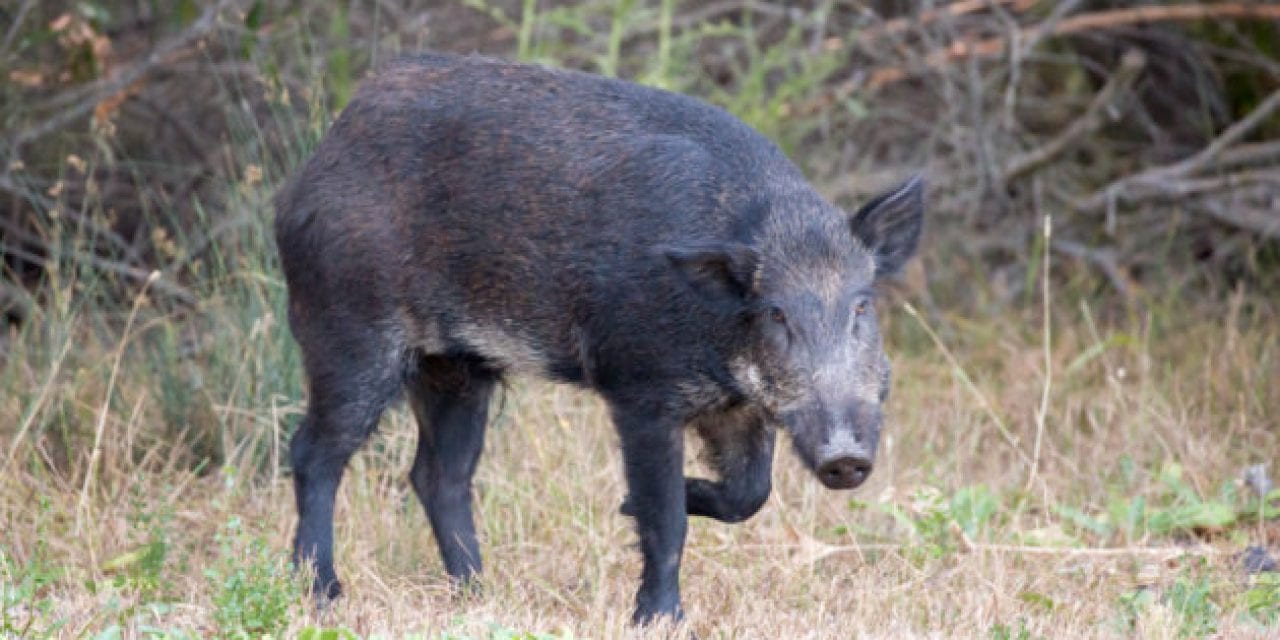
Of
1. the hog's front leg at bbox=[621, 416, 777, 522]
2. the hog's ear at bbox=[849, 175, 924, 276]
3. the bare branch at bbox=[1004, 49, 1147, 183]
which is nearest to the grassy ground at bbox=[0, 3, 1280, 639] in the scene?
the hog's front leg at bbox=[621, 416, 777, 522]

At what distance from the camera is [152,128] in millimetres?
8898

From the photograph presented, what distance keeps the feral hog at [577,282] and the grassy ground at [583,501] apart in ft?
0.98

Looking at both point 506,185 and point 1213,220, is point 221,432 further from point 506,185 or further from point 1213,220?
point 1213,220

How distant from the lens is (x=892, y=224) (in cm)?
491

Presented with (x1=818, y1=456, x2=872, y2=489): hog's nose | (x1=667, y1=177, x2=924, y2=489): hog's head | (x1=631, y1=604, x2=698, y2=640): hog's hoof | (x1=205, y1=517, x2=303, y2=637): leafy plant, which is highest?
(x1=667, y1=177, x2=924, y2=489): hog's head

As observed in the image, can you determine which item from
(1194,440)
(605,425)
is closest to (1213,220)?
(1194,440)

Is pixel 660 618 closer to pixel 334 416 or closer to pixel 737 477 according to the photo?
pixel 737 477

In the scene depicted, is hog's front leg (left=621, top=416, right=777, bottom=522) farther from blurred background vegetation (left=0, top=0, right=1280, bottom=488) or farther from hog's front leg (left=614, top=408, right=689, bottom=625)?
blurred background vegetation (left=0, top=0, right=1280, bottom=488)

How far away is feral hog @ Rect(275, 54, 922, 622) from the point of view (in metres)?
4.68

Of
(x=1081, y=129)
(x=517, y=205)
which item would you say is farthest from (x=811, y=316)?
(x=1081, y=129)

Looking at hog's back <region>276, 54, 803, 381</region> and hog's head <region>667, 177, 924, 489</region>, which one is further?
hog's back <region>276, 54, 803, 381</region>

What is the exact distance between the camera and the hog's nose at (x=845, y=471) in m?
4.29

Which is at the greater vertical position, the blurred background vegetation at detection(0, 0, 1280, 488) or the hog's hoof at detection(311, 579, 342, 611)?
the blurred background vegetation at detection(0, 0, 1280, 488)

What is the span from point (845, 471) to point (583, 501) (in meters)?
1.61
